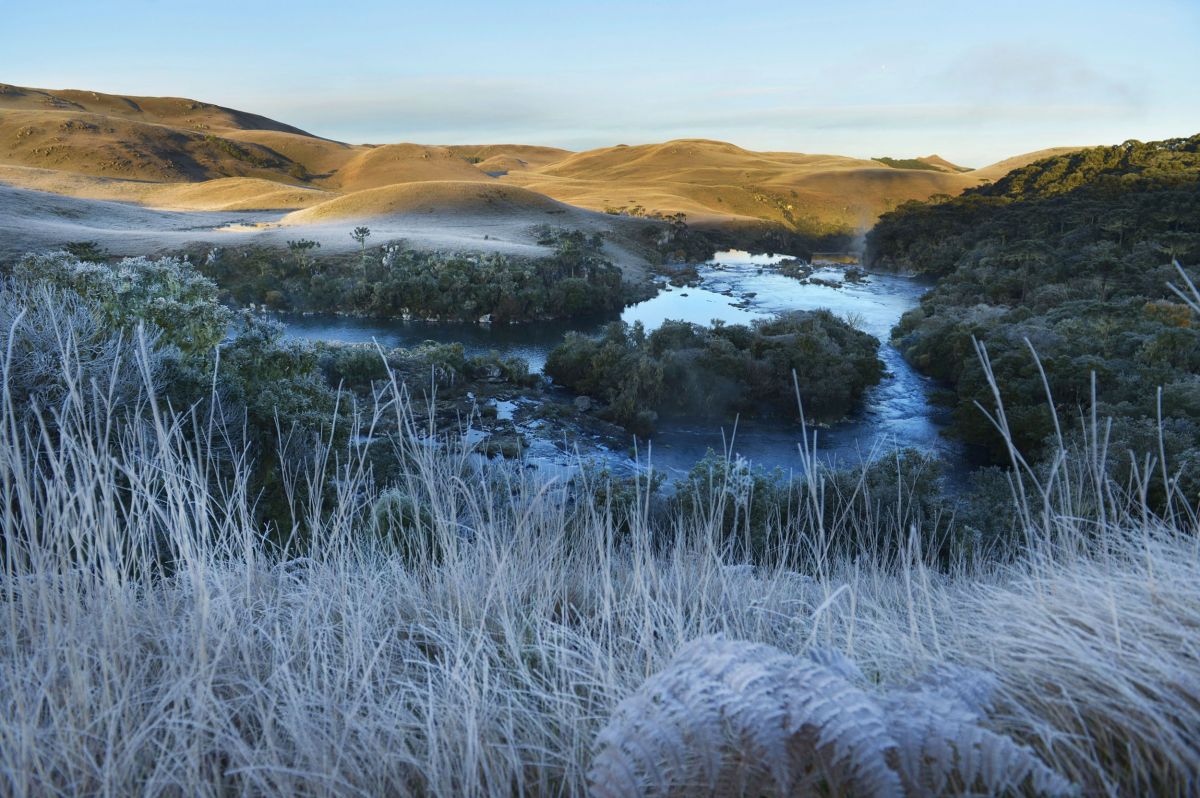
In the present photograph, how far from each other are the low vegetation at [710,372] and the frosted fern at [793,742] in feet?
48.3

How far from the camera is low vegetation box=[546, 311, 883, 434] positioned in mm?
17078

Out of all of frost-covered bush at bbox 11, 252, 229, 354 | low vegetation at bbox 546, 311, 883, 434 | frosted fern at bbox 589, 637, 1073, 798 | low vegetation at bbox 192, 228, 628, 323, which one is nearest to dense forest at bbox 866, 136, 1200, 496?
frosted fern at bbox 589, 637, 1073, 798

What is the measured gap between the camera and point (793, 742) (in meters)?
1.44

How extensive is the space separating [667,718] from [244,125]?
466 ft

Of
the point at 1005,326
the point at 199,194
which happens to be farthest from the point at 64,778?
the point at 199,194

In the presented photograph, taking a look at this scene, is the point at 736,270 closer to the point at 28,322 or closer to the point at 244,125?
the point at 28,322

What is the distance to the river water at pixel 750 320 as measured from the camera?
49.2 ft

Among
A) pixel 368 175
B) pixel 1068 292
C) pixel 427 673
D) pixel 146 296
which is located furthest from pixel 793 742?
pixel 368 175

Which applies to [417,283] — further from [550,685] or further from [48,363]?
[550,685]

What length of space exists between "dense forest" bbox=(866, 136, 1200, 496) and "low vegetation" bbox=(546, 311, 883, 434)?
2648 millimetres

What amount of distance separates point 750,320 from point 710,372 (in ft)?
29.1

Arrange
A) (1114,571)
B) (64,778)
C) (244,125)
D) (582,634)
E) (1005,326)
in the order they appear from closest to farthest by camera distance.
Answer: (64,778) → (1114,571) → (582,634) → (1005,326) → (244,125)

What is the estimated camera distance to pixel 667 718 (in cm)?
142

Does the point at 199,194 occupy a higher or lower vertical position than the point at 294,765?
higher
